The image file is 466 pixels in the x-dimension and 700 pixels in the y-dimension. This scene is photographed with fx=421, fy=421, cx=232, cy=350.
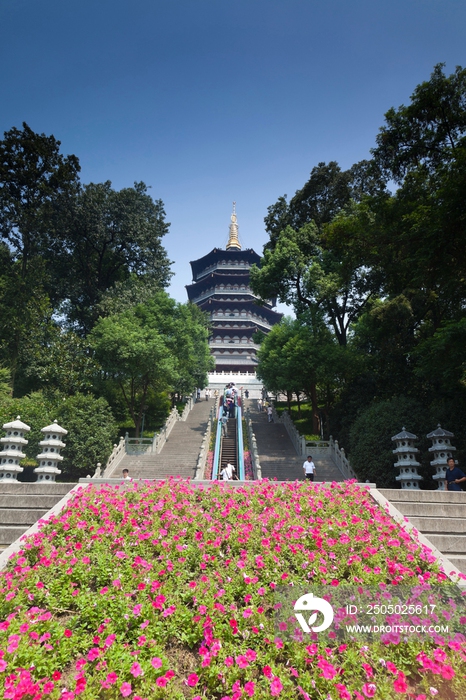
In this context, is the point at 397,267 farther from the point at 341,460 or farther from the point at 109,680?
the point at 109,680

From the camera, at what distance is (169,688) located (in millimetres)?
3172

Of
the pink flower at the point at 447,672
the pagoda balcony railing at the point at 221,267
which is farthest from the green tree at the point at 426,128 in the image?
the pagoda balcony railing at the point at 221,267

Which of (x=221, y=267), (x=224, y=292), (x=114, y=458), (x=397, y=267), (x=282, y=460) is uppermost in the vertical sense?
(x=221, y=267)

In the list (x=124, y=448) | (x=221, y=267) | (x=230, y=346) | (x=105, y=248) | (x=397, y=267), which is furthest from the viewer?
(x=221, y=267)

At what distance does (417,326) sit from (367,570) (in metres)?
14.1

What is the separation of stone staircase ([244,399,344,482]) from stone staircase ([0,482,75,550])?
7.87 meters

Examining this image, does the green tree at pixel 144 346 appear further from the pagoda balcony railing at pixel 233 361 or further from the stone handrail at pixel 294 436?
the pagoda balcony railing at pixel 233 361

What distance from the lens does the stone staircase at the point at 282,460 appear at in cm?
1498

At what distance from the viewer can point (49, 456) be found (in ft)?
36.3

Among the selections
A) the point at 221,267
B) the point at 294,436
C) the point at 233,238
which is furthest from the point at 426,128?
the point at 233,238

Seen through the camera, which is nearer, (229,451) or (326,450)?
(326,450)

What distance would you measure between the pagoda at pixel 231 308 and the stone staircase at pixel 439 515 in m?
37.9

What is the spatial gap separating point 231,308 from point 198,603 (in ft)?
148

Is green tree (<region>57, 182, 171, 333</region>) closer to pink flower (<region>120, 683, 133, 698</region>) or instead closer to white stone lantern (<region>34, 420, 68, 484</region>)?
white stone lantern (<region>34, 420, 68, 484</region>)
